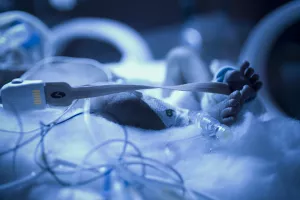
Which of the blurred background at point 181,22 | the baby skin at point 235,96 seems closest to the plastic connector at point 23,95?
the baby skin at point 235,96

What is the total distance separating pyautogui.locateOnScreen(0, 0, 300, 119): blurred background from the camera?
66.1 inches

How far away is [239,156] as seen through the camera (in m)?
0.53

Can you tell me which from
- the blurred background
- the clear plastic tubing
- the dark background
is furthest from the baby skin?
the dark background

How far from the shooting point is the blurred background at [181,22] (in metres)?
1.68

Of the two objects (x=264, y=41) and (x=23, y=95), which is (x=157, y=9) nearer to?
(x=264, y=41)

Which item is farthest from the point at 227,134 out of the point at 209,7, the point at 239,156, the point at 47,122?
the point at 209,7

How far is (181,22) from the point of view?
2139mm

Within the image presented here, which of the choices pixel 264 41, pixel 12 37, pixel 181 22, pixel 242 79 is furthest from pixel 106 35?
pixel 181 22

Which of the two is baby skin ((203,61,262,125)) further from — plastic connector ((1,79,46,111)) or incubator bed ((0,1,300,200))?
plastic connector ((1,79,46,111))

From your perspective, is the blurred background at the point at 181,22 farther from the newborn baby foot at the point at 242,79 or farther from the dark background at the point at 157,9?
the newborn baby foot at the point at 242,79

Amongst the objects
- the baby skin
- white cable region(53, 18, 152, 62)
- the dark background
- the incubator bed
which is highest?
the dark background

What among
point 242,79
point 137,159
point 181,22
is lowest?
point 137,159

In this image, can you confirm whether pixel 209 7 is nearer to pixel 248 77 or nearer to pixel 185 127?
pixel 248 77

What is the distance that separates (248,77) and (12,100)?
19.2 inches
